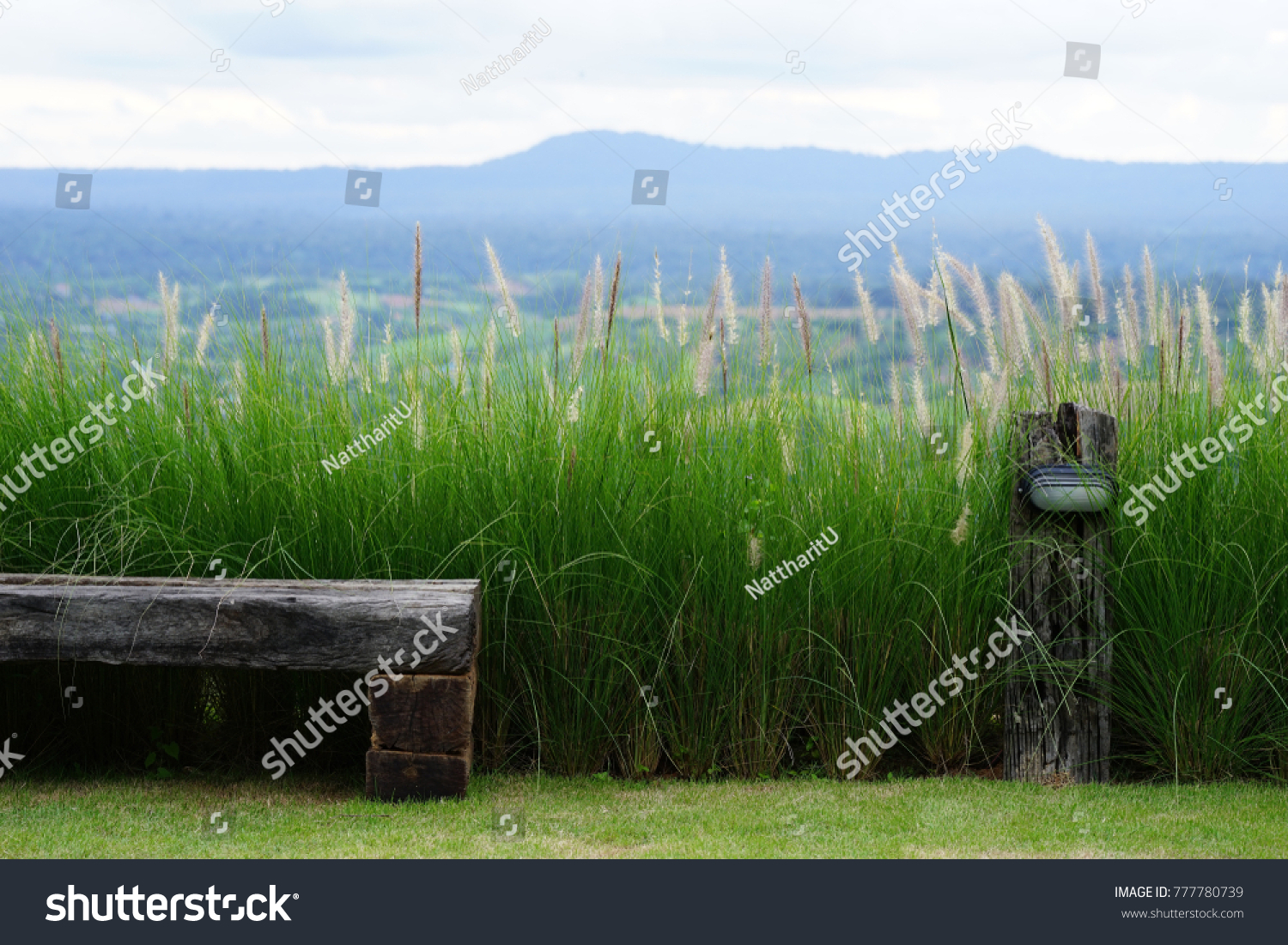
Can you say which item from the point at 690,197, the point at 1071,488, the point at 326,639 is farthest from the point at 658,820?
the point at 690,197

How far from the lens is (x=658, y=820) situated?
3068 millimetres

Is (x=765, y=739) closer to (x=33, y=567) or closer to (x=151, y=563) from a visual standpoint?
(x=151, y=563)

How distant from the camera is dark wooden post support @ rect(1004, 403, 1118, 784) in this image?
348 cm

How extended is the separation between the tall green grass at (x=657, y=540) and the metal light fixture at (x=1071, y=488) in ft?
0.59

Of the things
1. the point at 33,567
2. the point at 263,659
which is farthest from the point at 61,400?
the point at 263,659

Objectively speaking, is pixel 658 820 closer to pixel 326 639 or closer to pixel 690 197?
pixel 326 639

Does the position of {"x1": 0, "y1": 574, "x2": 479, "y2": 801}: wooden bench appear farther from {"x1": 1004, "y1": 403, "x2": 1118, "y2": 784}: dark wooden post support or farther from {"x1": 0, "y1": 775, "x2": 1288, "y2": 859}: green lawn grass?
{"x1": 1004, "y1": 403, "x2": 1118, "y2": 784}: dark wooden post support

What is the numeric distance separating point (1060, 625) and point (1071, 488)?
44cm

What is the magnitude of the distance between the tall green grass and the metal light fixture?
18 cm

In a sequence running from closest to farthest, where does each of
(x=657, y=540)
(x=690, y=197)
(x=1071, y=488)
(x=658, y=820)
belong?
(x=658, y=820)
(x=1071, y=488)
(x=657, y=540)
(x=690, y=197)

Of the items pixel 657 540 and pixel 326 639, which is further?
pixel 657 540

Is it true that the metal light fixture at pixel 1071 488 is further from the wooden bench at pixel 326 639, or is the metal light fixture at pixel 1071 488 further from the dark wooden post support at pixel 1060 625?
the wooden bench at pixel 326 639

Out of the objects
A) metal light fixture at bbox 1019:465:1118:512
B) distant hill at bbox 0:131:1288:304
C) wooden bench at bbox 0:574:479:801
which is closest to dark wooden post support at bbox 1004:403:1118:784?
metal light fixture at bbox 1019:465:1118:512

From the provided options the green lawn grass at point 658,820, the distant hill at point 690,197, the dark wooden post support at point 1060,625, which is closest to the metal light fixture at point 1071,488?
the dark wooden post support at point 1060,625
